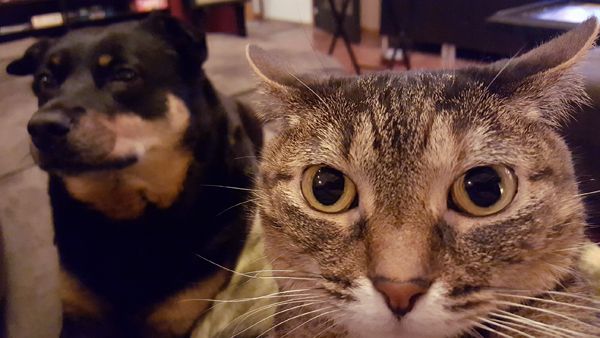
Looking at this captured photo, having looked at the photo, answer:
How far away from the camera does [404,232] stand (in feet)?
2.25

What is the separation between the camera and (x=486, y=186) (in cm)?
69

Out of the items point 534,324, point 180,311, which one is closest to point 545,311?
point 534,324

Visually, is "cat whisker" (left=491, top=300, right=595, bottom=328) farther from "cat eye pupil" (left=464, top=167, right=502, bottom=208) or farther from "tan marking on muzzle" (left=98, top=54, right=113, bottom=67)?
"tan marking on muzzle" (left=98, top=54, right=113, bottom=67)

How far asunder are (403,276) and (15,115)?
1472 mm

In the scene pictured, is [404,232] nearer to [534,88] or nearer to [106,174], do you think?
[534,88]

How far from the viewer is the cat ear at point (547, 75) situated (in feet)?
2.42

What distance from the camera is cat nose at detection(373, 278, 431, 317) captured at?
65 centimetres

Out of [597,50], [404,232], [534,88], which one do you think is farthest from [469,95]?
[597,50]

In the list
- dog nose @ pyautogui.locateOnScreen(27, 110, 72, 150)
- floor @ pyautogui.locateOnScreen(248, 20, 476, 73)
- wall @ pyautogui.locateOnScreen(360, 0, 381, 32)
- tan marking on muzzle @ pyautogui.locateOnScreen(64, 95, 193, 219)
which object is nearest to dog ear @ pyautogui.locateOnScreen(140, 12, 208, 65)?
tan marking on muzzle @ pyautogui.locateOnScreen(64, 95, 193, 219)

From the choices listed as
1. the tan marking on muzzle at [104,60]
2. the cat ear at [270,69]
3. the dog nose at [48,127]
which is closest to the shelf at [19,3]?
the tan marking on muzzle at [104,60]

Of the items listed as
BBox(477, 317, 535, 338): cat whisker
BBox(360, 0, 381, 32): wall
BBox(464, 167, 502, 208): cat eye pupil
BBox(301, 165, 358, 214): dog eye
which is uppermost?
BBox(464, 167, 502, 208): cat eye pupil

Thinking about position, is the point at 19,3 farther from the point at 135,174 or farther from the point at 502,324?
the point at 502,324

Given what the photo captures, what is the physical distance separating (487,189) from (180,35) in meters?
1.08

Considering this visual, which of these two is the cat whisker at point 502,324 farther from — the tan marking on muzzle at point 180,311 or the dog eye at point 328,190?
the tan marking on muzzle at point 180,311
